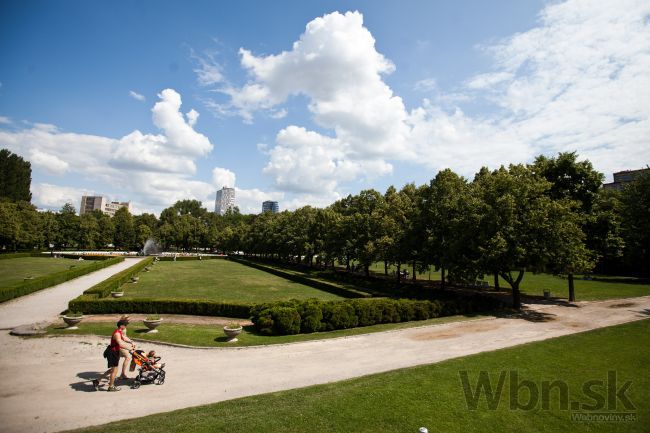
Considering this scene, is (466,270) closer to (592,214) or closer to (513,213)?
(513,213)

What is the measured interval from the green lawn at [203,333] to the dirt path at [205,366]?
2.83 ft

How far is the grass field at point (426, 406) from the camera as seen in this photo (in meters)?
8.84

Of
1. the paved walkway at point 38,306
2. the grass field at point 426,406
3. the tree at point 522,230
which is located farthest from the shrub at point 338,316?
the paved walkway at point 38,306

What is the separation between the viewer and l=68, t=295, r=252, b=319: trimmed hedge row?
23.1 metres

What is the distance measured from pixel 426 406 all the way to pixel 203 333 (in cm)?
1272

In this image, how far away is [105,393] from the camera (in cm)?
1088

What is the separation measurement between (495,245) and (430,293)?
28.5 ft

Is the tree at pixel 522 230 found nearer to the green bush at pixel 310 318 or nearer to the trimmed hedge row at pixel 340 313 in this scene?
the trimmed hedge row at pixel 340 313

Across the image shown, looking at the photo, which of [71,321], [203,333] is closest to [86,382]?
[203,333]

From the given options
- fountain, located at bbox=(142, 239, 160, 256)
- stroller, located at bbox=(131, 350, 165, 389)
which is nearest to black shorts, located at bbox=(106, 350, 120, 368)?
stroller, located at bbox=(131, 350, 165, 389)

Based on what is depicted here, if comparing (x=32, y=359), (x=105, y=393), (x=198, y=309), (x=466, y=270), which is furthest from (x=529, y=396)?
(x=198, y=309)

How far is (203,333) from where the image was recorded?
1836cm

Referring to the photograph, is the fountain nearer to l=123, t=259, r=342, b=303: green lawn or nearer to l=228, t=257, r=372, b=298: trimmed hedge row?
l=228, t=257, r=372, b=298: trimmed hedge row

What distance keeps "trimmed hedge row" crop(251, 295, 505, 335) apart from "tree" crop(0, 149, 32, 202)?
4447 inches
